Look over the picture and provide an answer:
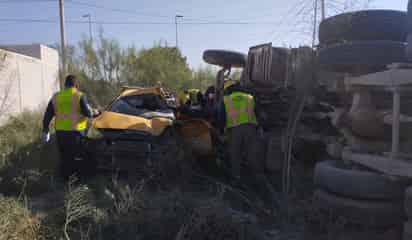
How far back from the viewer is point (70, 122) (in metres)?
5.27

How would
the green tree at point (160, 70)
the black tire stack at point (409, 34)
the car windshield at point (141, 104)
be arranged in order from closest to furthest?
the black tire stack at point (409, 34) → the car windshield at point (141, 104) → the green tree at point (160, 70)

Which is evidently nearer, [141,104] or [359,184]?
[359,184]

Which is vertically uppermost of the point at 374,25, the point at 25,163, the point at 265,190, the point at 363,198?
the point at 374,25

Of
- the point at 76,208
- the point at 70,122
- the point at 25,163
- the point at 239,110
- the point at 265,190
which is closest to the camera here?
the point at 76,208

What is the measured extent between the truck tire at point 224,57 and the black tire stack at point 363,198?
4.70 m

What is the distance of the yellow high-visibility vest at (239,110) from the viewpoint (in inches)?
216

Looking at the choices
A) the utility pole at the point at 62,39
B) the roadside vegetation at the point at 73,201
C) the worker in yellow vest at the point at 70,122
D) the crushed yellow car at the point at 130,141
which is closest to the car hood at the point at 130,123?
the crushed yellow car at the point at 130,141

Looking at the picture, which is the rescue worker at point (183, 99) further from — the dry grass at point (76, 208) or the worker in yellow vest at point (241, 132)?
the dry grass at point (76, 208)

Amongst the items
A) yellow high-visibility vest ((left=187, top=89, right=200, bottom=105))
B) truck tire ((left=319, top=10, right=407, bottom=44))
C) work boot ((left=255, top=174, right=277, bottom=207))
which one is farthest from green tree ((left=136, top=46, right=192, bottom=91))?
truck tire ((left=319, top=10, right=407, bottom=44))

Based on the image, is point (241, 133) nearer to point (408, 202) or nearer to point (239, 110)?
point (239, 110)

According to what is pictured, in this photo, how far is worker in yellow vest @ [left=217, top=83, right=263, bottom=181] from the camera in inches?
215

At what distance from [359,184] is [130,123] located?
11.2 ft

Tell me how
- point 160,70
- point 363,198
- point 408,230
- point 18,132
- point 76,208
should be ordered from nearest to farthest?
1. point 408,230
2. point 363,198
3. point 76,208
4. point 18,132
5. point 160,70

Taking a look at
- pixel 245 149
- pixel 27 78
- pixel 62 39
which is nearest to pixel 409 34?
pixel 245 149
